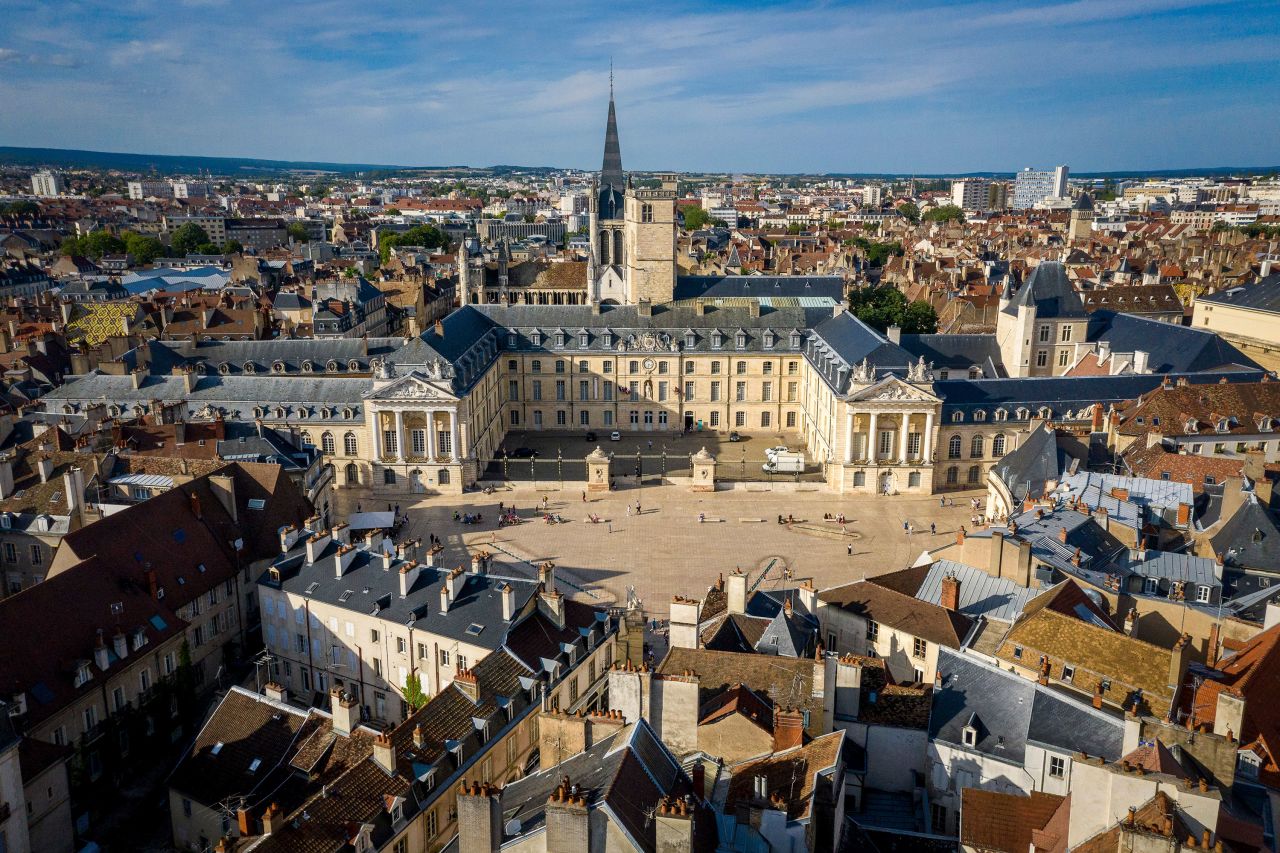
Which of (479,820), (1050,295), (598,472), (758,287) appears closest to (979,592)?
(479,820)

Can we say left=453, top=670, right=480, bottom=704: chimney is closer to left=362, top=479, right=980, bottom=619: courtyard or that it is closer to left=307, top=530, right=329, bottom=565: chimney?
left=307, top=530, right=329, bottom=565: chimney

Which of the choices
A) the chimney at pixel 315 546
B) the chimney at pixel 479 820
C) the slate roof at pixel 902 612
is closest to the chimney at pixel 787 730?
the chimney at pixel 479 820

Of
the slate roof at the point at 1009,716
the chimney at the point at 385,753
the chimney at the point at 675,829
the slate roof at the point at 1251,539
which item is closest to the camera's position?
the chimney at the point at 675,829

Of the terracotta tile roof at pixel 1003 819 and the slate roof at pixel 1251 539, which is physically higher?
the slate roof at pixel 1251 539

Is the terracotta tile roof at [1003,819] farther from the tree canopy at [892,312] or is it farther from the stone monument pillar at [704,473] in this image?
the tree canopy at [892,312]

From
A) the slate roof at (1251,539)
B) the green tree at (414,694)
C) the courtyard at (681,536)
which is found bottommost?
the courtyard at (681,536)

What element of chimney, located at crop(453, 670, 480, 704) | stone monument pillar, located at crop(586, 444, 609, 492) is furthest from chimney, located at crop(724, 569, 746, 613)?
stone monument pillar, located at crop(586, 444, 609, 492)
